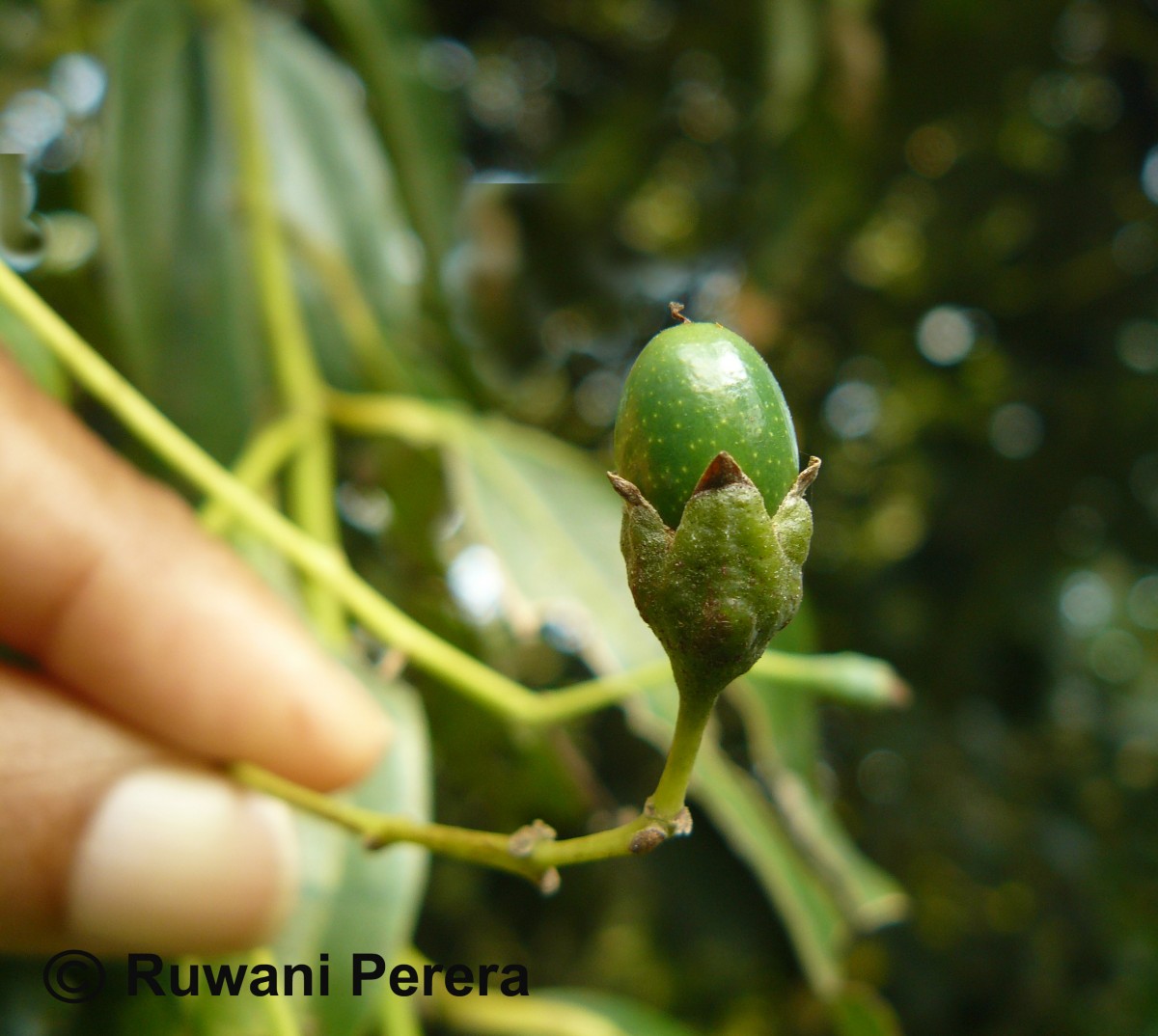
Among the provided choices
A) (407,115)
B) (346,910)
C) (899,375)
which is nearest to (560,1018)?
(346,910)

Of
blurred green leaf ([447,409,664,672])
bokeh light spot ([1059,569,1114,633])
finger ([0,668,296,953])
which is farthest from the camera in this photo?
bokeh light spot ([1059,569,1114,633])

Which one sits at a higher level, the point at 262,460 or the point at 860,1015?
the point at 262,460

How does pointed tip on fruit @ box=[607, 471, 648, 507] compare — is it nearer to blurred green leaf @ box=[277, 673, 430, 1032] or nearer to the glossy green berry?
the glossy green berry

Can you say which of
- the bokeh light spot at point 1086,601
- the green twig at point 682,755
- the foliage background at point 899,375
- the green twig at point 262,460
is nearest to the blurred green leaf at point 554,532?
the green twig at point 262,460

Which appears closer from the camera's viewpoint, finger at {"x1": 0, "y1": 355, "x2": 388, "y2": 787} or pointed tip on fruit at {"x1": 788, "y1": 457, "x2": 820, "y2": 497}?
pointed tip on fruit at {"x1": 788, "y1": 457, "x2": 820, "y2": 497}

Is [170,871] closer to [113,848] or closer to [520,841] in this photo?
[113,848]

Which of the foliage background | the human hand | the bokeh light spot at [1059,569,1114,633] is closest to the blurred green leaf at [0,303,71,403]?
the human hand
